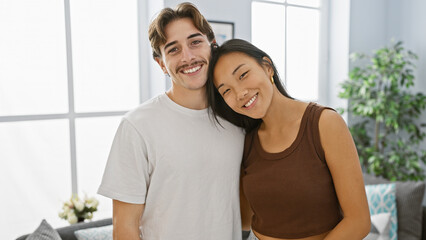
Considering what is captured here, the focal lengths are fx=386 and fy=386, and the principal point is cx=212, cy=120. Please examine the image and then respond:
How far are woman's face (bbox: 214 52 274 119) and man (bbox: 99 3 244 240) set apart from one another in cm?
8

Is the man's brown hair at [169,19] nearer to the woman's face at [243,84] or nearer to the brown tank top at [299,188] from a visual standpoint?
the woman's face at [243,84]

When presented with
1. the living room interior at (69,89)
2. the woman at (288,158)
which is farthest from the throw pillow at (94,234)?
the woman at (288,158)

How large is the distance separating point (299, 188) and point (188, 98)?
1.66 ft

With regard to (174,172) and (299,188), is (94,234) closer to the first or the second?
(174,172)

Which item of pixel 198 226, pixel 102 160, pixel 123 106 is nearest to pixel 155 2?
pixel 123 106

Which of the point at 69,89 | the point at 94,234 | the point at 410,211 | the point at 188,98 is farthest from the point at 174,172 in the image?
the point at 410,211

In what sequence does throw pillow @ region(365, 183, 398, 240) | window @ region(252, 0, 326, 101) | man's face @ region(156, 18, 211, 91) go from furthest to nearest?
1. window @ region(252, 0, 326, 101)
2. throw pillow @ region(365, 183, 398, 240)
3. man's face @ region(156, 18, 211, 91)

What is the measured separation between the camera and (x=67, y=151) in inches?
99.4

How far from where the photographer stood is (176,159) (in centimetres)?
134

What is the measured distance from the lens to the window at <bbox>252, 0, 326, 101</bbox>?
11.2 ft

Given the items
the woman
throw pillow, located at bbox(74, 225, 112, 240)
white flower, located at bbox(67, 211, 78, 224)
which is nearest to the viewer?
the woman

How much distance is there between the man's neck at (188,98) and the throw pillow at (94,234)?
2.98 ft

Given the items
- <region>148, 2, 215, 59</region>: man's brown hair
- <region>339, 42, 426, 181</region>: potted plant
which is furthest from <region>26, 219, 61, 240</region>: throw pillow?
<region>339, 42, 426, 181</region>: potted plant

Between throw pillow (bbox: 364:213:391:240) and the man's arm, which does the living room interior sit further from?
the man's arm
